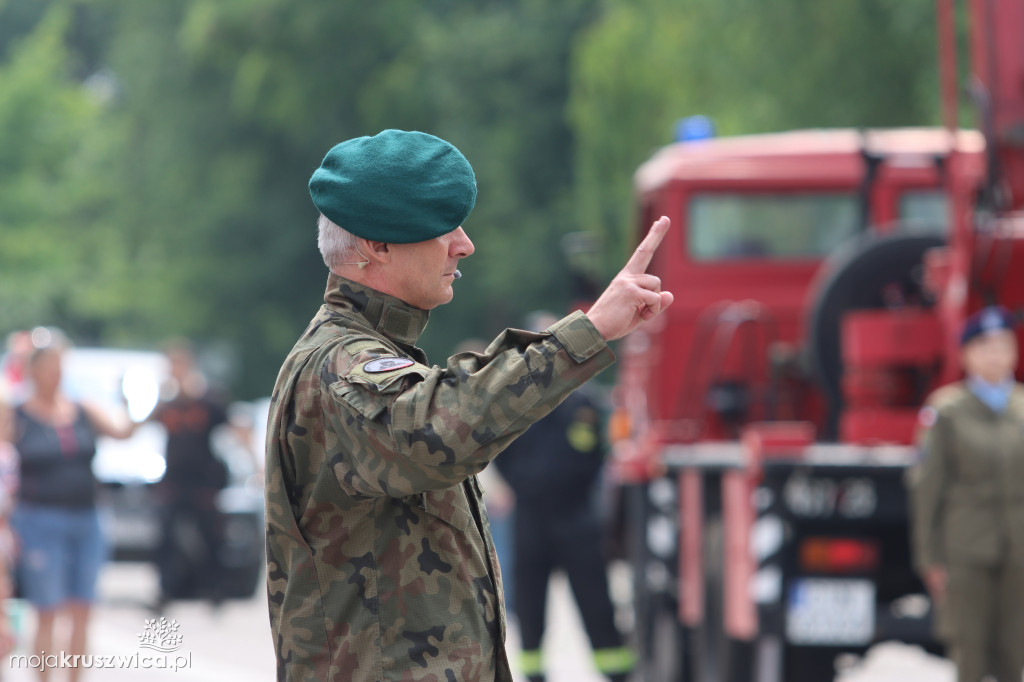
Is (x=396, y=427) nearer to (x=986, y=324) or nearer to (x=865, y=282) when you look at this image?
(x=986, y=324)

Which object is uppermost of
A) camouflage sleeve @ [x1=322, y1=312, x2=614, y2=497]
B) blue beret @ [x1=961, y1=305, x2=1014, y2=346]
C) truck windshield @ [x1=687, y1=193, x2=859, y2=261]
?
camouflage sleeve @ [x1=322, y1=312, x2=614, y2=497]

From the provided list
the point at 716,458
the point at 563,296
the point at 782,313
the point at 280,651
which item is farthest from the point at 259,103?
the point at 280,651

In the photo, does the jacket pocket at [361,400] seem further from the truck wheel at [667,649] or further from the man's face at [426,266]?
the truck wheel at [667,649]

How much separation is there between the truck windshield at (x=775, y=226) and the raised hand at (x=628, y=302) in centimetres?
839

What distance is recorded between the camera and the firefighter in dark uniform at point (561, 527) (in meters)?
10.0

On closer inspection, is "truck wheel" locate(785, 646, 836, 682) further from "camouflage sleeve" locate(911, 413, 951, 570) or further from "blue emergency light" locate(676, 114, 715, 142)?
"blue emergency light" locate(676, 114, 715, 142)

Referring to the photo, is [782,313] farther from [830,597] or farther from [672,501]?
[830,597]

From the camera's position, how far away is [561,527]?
33.1ft

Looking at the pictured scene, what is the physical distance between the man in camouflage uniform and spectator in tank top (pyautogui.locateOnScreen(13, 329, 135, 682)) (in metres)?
6.40

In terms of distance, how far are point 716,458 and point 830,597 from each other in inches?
50.1

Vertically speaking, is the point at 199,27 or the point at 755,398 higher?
the point at 199,27

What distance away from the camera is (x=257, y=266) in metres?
37.2

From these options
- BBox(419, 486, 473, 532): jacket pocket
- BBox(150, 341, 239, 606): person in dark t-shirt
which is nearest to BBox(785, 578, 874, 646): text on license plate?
BBox(419, 486, 473, 532): jacket pocket

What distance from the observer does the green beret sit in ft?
9.68
